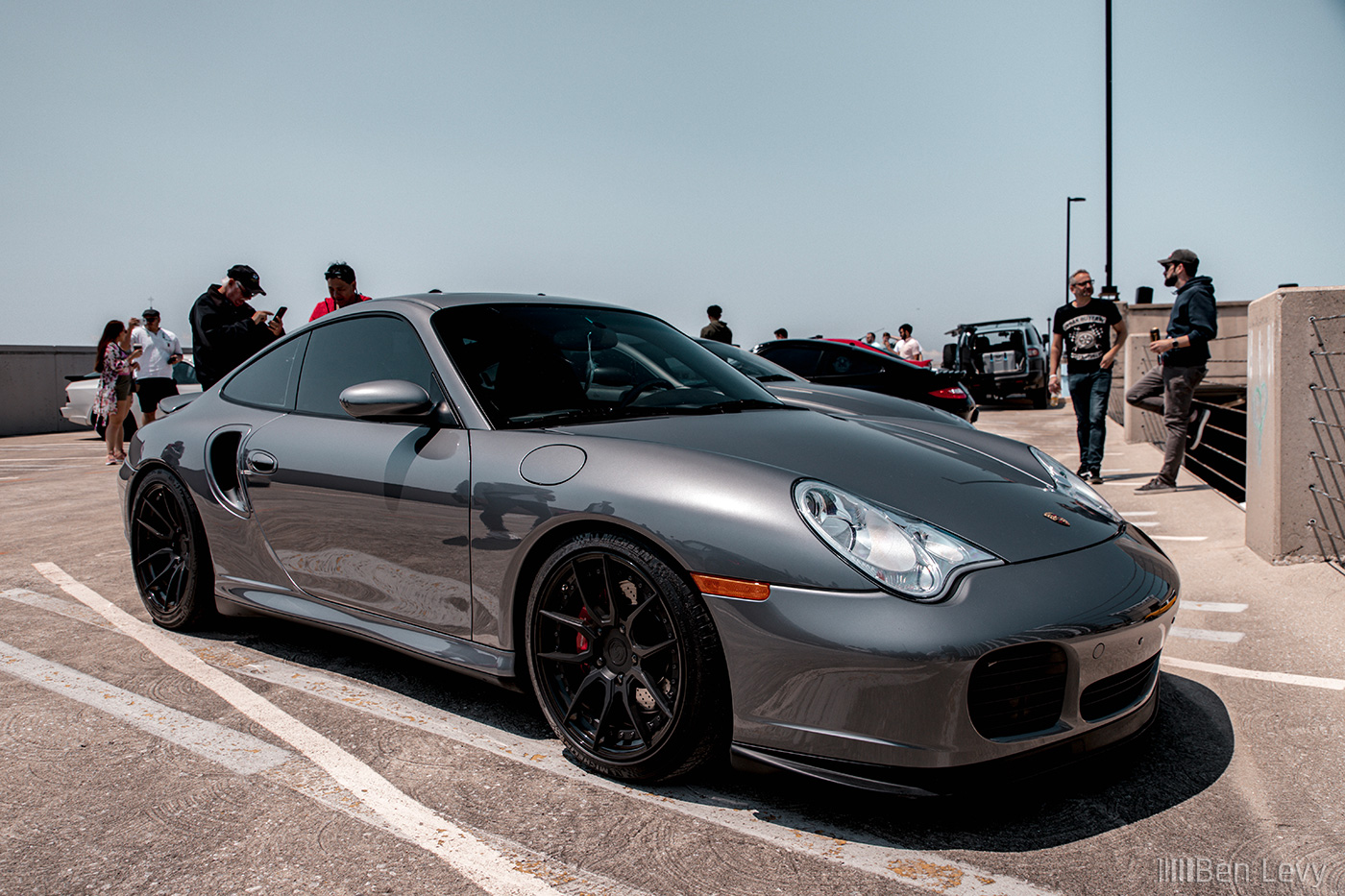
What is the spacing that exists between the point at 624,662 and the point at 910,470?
36.2 inches

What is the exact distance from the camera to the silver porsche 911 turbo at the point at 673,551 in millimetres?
2232

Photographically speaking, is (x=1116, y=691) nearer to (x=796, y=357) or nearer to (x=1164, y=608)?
(x=1164, y=608)

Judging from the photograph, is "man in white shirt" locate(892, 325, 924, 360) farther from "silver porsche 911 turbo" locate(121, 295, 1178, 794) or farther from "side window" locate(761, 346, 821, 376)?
"silver porsche 911 turbo" locate(121, 295, 1178, 794)

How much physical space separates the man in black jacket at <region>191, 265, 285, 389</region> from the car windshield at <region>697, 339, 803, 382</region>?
306 centimetres

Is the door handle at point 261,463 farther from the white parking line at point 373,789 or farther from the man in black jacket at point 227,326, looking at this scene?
the man in black jacket at point 227,326

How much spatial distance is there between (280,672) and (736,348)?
5148 millimetres

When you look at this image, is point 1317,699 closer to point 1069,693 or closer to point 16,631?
point 1069,693

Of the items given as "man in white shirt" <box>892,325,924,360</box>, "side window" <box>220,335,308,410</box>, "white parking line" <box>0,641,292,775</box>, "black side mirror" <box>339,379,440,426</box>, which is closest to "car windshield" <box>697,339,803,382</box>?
"side window" <box>220,335,308,410</box>

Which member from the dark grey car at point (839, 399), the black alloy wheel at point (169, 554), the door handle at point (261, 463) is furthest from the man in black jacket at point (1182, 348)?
the black alloy wheel at point (169, 554)

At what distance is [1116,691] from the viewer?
2447 millimetres

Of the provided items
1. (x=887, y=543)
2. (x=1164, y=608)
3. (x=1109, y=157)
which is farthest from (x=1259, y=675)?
(x=1109, y=157)

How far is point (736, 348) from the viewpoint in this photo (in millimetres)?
8117

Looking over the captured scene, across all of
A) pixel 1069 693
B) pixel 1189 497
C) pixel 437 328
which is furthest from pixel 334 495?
pixel 1189 497

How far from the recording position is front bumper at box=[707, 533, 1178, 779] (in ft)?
7.14
